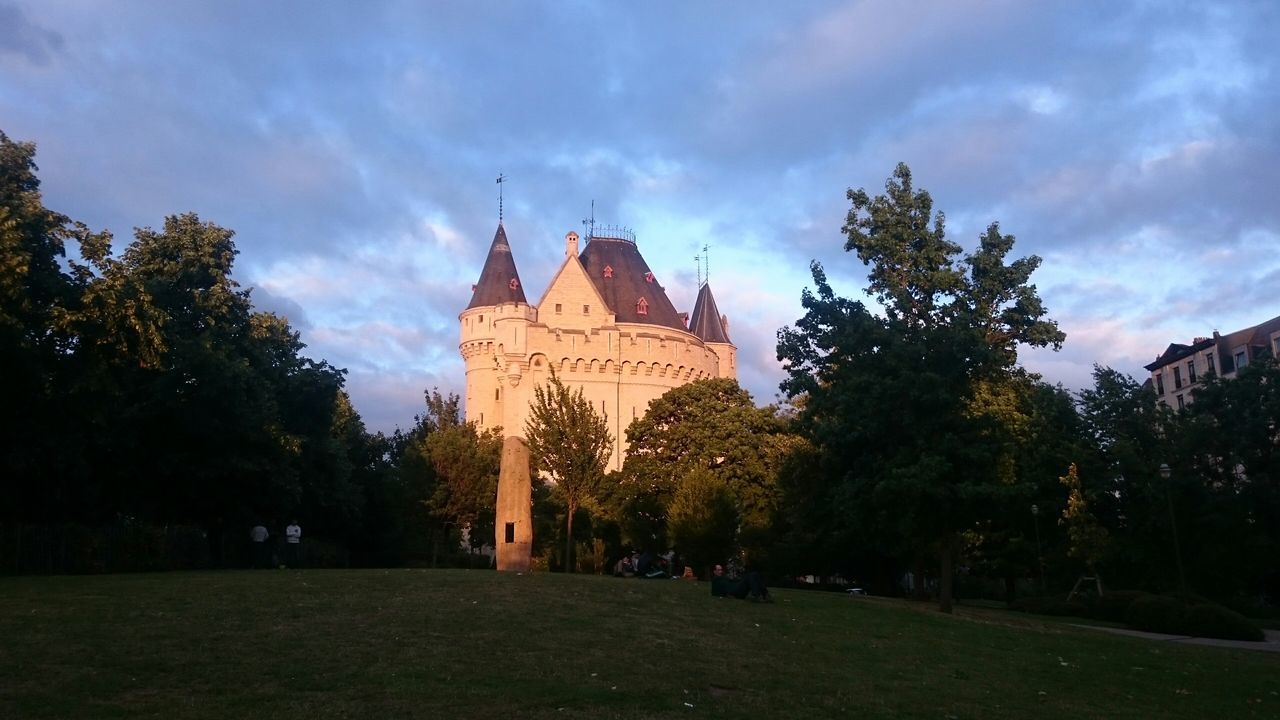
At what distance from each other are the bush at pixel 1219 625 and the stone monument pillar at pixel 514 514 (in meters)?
20.2

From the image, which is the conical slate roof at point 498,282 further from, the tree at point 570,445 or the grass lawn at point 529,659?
the grass lawn at point 529,659

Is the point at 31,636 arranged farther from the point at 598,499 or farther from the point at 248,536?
the point at 598,499

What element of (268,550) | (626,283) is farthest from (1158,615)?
(626,283)

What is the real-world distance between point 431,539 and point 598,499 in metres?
14.6

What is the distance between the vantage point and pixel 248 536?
43.2m

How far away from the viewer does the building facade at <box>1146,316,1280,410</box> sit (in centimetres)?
8638

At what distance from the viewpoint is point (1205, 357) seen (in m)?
93.5

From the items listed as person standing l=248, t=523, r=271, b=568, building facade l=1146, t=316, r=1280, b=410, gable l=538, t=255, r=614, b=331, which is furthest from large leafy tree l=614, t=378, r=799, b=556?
building facade l=1146, t=316, r=1280, b=410

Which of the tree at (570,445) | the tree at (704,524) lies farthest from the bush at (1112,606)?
the tree at (570,445)

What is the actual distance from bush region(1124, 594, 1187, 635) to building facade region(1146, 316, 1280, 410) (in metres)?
54.5

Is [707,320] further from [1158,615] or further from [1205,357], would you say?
[1158,615]

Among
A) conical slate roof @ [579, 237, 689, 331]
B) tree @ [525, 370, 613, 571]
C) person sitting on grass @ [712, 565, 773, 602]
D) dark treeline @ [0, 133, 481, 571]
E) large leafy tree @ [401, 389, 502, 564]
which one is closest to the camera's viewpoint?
person sitting on grass @ [712, 565, 773, 602]

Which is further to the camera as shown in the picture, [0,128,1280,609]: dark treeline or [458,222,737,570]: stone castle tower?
[458,222,737,570]: stone castle tower

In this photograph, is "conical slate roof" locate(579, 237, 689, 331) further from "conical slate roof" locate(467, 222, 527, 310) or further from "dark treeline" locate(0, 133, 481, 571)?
"dark treeline" locate(0, 133, 481, 571)
